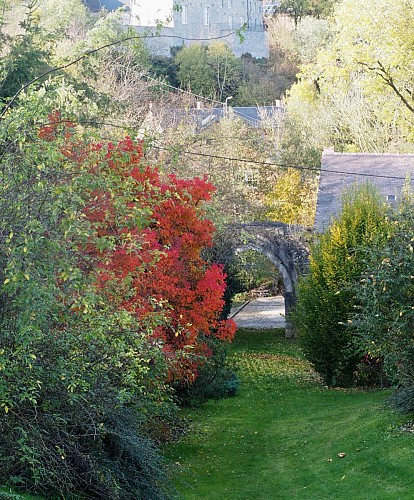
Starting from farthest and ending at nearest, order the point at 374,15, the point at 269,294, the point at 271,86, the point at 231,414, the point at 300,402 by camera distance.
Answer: the point at 271,86 → the point at 269,294 → the point at 374,15 → the point at 300,402 → the point at 231,414

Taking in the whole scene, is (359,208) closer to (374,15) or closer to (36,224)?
(374,15)

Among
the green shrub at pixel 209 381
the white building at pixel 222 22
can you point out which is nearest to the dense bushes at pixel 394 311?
the green shrub at pixel 209 381

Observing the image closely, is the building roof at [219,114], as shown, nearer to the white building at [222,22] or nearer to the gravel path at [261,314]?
the gravel path at [261,314]

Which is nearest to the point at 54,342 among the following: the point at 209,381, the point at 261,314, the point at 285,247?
the point at 209,381

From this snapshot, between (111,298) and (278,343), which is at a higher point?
(111,298)

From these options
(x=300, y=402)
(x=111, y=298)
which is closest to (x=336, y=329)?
(x=300, y=402)

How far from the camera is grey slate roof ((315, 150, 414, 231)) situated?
93.1 ft

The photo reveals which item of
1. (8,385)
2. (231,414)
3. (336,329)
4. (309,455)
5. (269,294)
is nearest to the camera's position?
(8,385)

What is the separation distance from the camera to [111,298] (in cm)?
991

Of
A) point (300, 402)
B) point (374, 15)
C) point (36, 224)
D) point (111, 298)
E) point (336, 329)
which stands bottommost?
point (300, 402)

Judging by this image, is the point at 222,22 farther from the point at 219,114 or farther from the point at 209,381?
the point at 209,381

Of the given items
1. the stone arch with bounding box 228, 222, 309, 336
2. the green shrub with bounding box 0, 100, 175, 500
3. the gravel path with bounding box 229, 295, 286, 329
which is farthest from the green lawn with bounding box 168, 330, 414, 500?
the gravel path with bounding box 229, 295, 286, 329

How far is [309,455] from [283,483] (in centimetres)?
173

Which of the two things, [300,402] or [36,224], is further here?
[300,402]
